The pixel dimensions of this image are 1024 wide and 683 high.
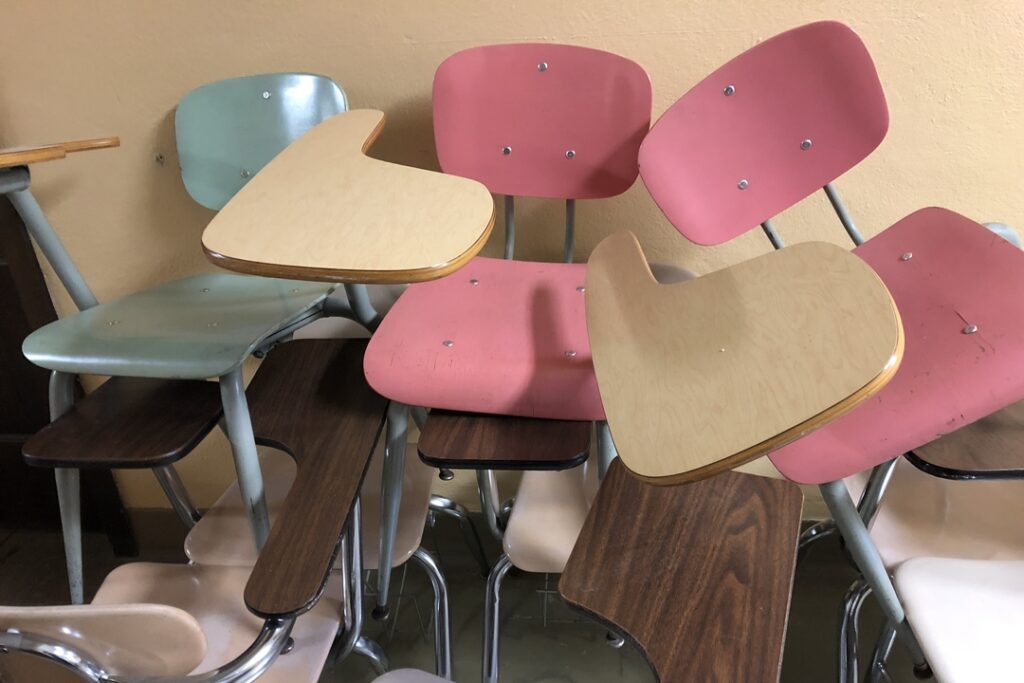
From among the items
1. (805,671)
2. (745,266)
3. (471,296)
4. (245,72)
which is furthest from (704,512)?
(245,72)

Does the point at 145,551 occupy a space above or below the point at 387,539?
below

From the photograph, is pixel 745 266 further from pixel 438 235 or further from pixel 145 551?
pixel 145 551

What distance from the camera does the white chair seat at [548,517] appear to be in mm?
949

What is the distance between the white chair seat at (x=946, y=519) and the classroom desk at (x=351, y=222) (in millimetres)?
666

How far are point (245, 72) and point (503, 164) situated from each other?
0.48 metres

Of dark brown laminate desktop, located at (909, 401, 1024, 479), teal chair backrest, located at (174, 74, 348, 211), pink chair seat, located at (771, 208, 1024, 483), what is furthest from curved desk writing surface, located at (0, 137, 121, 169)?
dark brown laminate desktop, located at (909, 401, 1024, 479)

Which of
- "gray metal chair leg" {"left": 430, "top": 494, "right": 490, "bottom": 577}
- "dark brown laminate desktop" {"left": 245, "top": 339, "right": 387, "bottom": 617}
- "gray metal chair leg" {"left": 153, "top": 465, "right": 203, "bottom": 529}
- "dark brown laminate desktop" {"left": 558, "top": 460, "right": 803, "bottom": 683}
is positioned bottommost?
"gray metal chair leg" {"left": 430, "top": 494, "right": 490, "bottom": 577}

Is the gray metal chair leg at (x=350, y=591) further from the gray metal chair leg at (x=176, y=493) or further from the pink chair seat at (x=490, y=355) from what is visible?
the gray metal chair leg at (x=176, y=493)

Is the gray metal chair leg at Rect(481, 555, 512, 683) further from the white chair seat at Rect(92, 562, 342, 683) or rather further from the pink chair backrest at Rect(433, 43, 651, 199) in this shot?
the pink chair backrest at Rect(433, 43, 651, 199)

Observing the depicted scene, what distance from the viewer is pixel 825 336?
52 cm

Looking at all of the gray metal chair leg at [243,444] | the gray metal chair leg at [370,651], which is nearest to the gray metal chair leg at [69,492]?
the gray metal chair leg at [243,444]

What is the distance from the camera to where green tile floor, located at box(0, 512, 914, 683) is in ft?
4.07

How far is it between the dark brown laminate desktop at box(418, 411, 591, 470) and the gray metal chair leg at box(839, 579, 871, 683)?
17.1 inches

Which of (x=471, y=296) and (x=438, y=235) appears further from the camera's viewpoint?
(x=471, y=296)
